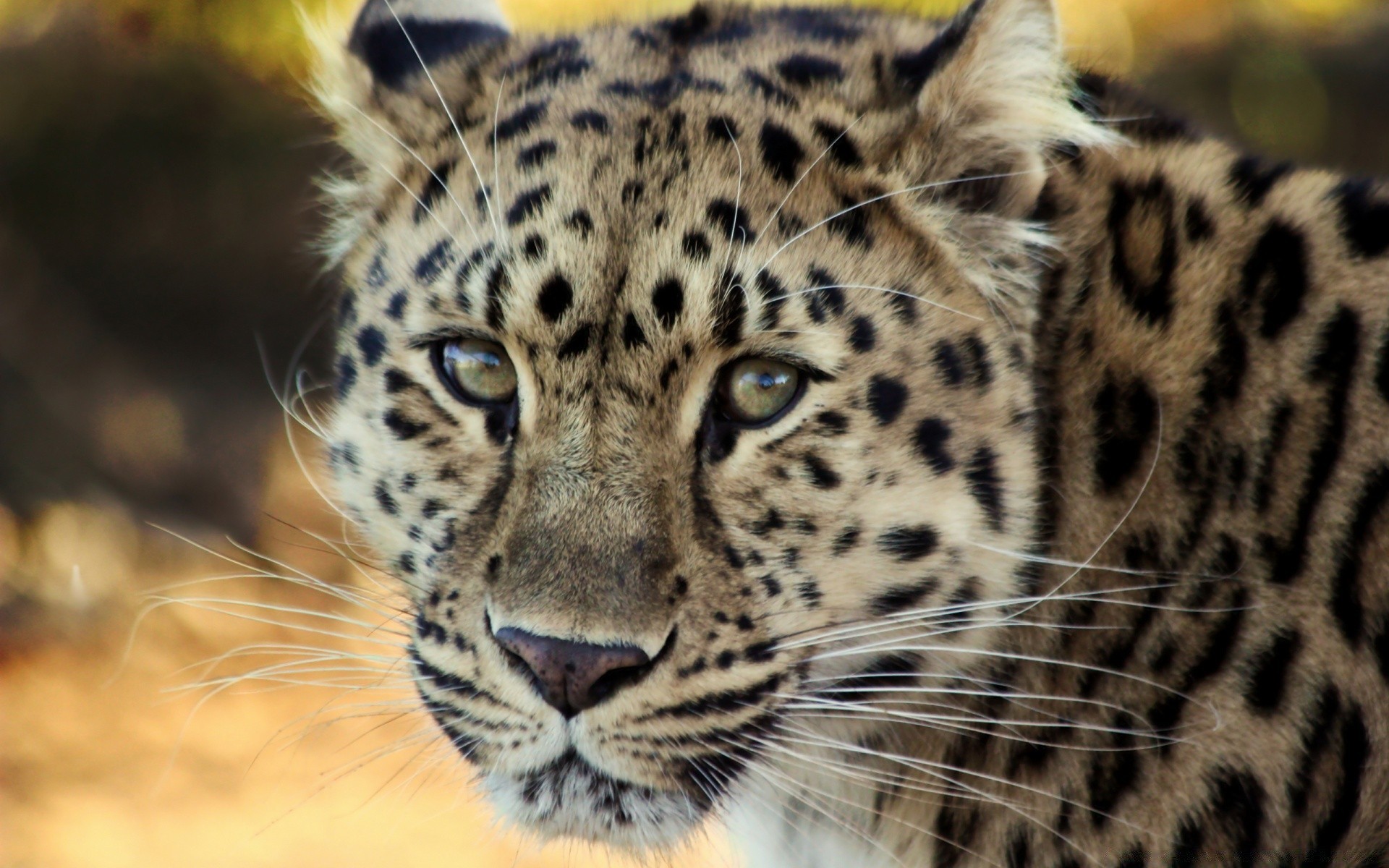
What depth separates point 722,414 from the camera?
3.11m

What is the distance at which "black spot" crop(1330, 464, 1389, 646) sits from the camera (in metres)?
2.92

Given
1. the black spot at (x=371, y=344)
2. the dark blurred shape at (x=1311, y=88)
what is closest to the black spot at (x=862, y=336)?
the black spot at (x=371, y=344)

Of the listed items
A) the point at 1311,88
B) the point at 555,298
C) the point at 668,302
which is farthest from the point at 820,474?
the point at 1311,88

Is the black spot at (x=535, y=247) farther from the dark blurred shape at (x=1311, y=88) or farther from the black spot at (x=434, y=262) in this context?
the dark blurred shape at (x=1311, y=88)

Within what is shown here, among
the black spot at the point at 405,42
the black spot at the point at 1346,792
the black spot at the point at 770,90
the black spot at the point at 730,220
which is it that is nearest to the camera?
the black spot at the point at 1346,792

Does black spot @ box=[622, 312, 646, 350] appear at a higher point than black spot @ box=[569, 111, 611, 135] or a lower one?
lower

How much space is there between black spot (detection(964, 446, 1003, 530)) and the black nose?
3.04 ft

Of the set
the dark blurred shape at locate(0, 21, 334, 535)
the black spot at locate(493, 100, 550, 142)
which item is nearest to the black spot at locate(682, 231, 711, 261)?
the black spot at locate(493, 100, 550, 142)

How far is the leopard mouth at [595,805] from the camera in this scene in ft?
9.77

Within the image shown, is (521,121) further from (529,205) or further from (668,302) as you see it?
(668,302)

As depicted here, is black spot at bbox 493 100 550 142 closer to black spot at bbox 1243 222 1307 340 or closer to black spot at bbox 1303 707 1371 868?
black spot at bbox 1243 222 1307 340

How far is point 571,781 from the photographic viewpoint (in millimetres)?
2990

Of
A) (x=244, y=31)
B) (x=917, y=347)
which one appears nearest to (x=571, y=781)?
(x=917, y=347)

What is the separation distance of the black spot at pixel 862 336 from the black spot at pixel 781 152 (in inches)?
16.0
